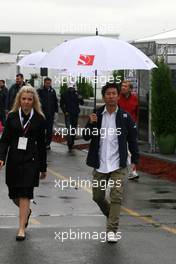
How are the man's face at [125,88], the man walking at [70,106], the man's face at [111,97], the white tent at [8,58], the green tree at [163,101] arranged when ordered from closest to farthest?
the man's face at [111,97] → the man's face at [125,88] → the green tree at [163,101] → the man walking at [70,106] → the white tent at [8,58]

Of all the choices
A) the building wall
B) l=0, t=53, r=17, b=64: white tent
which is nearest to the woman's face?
the building wall

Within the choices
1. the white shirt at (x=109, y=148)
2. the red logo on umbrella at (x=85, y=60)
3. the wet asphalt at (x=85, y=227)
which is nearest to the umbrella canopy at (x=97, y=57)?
the red logo on umbrella at (x=85, y=60)

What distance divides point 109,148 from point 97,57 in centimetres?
145

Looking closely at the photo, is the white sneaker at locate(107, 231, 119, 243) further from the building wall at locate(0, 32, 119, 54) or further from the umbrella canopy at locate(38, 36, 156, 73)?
the building wall at locate(0, 32, 119, 54)

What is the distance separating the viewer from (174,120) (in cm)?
1650

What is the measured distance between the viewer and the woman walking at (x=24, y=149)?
7953 millimetres

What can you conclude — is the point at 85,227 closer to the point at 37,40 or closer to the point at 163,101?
the point at 163,101

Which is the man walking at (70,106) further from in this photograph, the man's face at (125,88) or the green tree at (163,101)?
the man's face at (125,88)

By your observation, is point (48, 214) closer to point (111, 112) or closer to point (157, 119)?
point (111, 112)

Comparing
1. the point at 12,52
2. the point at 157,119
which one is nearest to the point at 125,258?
the point at 157,119

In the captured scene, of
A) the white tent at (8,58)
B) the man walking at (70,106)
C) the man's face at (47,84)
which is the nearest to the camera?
the man's face at (47,84)

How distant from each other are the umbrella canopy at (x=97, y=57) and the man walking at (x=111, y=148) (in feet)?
2.79

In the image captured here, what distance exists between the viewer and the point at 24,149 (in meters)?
7.94

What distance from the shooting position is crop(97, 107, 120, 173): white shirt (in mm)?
7957
